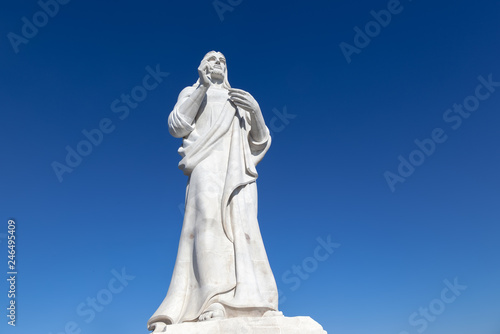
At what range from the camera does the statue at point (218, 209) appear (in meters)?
9.48

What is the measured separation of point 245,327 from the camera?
27.8ft

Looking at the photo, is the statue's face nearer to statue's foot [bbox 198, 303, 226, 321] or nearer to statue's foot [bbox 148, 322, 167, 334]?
statue's foot [bbox 198, 303, 226, 321]

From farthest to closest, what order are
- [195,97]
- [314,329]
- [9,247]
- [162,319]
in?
[9,247] → [195,97] → [162,319] → [314,329]

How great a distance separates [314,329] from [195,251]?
9.51 ft

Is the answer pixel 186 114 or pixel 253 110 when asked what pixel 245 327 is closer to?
pixel 253 110

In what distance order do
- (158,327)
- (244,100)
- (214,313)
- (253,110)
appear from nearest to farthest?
1. (214,313)
2. (158,327)
3. (244,100)
4. (253,110)

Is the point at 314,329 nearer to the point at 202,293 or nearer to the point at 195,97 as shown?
the point at 202,293

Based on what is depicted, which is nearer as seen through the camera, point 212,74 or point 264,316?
point 264,316

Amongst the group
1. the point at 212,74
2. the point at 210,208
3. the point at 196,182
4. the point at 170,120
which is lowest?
the point at 210,208

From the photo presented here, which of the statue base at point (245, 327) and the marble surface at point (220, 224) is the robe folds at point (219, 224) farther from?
the statue base at point (245, 327)

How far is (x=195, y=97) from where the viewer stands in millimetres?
10914

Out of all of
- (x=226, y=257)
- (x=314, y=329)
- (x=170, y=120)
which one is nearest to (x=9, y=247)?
(x=170, y=120)

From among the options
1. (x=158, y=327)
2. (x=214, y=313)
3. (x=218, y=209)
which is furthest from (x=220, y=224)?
(x=158, y=327)

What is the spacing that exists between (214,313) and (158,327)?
1213 millimetres
